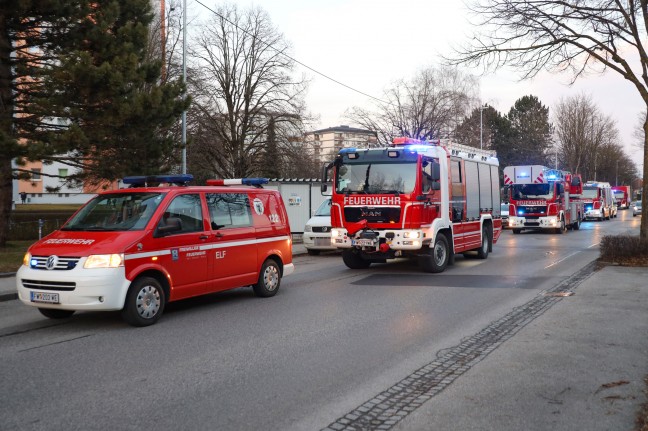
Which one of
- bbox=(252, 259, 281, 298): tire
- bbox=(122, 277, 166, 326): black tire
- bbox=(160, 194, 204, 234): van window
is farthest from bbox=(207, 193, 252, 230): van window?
bbox=(122, 277, 166, 326): black tire

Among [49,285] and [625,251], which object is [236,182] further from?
[625,251]

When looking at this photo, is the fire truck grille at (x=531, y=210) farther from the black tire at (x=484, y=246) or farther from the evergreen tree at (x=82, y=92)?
the evergreen tree at (x=82, y=92)

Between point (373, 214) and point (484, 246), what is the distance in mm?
5372

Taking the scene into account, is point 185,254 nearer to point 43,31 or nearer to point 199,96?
point 43,31

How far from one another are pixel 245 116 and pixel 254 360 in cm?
3355

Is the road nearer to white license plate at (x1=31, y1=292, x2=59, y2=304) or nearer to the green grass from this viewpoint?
white license plate at (x1=31, y1=292, x2=59, y2=304)

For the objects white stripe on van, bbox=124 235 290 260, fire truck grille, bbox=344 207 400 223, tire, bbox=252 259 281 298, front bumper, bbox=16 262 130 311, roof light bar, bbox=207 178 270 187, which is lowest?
tire, bbox=252 259 281 298

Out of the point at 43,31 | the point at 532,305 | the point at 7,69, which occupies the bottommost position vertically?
the point at 532,305

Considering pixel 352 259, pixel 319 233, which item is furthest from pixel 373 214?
pixel 319 233

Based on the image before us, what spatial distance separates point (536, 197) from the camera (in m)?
29.5

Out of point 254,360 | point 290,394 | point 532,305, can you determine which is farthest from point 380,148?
point 290,394

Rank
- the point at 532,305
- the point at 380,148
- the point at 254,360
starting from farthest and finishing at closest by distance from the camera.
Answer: the point at 380,148
the point at 532,305
the point at 254,360

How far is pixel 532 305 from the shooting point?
927 cm

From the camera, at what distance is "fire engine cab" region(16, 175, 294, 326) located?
24.4 ft
